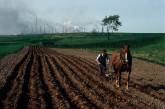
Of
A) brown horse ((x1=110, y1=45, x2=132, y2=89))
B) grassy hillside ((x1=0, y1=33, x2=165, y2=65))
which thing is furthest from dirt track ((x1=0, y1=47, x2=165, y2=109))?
grassy hillside ((x1=0, y1=33, x2=165, y2=65))

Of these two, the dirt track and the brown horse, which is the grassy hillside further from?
the brown horse

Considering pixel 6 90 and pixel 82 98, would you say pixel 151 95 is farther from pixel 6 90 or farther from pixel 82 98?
pixel 6 90

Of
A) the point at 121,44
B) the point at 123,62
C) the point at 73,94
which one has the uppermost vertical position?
the point at 123,62

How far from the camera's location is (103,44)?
370 ft

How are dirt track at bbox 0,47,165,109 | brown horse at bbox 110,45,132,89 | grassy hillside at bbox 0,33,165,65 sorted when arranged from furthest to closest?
1. grassy hillside at bbox 0,33,165,65
2. brown horse at bbox 110,45,132,89
3. dirt track at bbox 0,47,165,109

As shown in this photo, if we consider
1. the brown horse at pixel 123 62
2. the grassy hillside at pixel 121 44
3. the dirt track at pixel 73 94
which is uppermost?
the brown horse at pixel 123 62

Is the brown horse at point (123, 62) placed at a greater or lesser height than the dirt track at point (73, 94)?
greater

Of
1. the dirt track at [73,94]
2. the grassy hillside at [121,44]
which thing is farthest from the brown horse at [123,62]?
the grassy hillside at [121,44]

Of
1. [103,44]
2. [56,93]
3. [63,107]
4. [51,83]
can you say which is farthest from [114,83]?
[103,44]

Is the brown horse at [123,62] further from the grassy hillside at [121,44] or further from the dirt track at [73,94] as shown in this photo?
the grassy hillside at [121,44]

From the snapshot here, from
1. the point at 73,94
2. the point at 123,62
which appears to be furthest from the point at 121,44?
the point at 73,94

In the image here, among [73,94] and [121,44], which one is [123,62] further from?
[121,44]

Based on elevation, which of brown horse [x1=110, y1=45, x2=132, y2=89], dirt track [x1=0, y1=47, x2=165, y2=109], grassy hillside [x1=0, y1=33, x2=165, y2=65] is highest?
brown horse [x1=110, y1=45, x2=132, y2=89]

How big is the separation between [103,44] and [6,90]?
3622 inches
